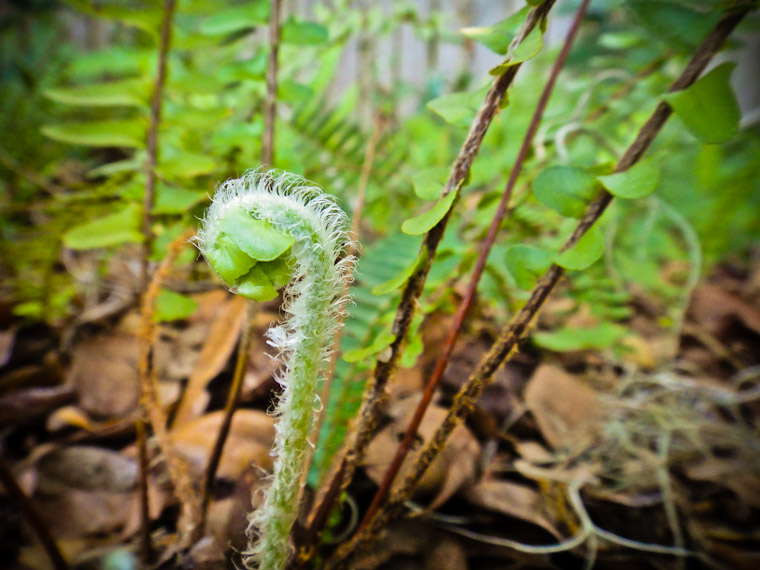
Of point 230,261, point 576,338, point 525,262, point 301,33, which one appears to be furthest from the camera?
point 576,338

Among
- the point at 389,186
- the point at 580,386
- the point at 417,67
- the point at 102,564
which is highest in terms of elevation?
the point at 417,67

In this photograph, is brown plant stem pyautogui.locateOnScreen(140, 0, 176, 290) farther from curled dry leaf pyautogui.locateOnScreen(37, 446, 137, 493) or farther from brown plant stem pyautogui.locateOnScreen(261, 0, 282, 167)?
curled dry leaf pyautogui.locateOnScreen(37, 446, 137, 493)

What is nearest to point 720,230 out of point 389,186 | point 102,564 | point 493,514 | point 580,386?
point 580,386

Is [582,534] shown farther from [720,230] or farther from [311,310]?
[720,230]

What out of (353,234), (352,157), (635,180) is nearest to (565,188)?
(635,180)

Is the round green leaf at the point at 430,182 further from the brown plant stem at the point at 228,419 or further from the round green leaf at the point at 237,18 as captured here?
the round green leaf at the point at 237,18

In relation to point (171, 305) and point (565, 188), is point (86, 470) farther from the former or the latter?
point (565, 188)

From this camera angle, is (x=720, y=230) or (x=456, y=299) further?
(x=720, y=230)
